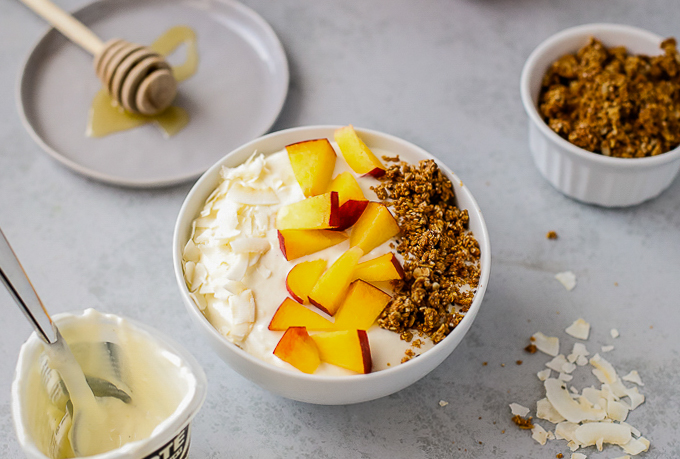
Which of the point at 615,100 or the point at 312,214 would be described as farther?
the point at 615,100

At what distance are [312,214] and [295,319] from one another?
0.19 m

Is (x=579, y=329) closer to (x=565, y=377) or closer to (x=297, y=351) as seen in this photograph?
(x=565, y=377)

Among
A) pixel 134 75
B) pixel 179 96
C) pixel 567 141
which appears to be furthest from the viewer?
pixel 179 96

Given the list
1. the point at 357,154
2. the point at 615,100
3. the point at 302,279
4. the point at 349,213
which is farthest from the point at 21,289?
the point at 615,100

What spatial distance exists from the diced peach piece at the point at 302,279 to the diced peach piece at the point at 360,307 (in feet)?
0.21

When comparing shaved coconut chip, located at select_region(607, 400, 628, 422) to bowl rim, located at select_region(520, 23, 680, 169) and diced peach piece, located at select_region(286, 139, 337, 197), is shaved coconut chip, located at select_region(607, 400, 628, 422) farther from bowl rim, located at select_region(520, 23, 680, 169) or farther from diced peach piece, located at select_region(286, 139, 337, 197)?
diced peach piece, located at select_region(286, 139, 337, 197)

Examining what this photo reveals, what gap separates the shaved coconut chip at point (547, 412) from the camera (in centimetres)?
127

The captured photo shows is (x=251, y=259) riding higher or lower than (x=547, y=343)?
higher

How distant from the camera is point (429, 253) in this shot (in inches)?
46.2

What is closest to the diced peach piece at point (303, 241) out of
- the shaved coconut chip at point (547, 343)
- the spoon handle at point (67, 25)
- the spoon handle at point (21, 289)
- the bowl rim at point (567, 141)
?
the spoon handle at point (21, 289)

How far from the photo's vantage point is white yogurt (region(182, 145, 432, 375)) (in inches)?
44.0

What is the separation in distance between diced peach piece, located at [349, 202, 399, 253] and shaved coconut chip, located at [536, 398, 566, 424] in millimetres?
455

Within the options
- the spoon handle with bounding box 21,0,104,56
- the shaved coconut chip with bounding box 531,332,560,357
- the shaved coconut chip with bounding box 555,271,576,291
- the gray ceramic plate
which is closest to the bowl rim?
the shaved coconut chip with bounding box 555,271,576,291

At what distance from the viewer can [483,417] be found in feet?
4.20
